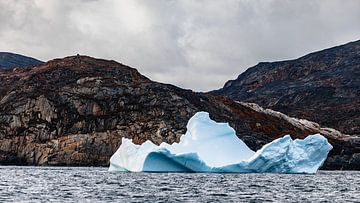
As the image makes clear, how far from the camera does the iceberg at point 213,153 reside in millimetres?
78625

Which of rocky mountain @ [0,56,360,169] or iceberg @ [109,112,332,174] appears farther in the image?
rocky mountain @ [0,56,360,169]

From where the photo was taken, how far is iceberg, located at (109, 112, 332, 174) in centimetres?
7862

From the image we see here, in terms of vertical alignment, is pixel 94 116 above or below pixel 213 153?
above

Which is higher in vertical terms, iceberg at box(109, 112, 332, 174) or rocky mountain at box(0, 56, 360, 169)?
rocky mountain at box(0, 56, 360, 169)

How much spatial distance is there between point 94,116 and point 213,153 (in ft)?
149

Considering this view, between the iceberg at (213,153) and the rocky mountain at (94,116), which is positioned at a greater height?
the rocky mountain at (94,116)

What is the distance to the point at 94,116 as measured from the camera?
120875 millimetres

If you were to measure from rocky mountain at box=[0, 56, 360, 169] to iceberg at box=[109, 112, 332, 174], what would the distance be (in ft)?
104

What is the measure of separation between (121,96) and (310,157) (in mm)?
50167

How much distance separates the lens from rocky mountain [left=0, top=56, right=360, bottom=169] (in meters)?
115

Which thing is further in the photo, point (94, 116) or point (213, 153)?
point (94, 116)

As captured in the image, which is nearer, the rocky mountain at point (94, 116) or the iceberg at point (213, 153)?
the iceberg at point (213, 153)

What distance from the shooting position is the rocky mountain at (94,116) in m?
115

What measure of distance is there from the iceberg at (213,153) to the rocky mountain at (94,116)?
3167cm
